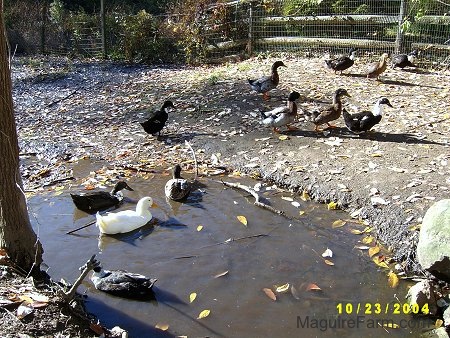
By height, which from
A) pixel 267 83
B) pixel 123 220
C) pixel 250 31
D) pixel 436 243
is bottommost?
pixel 123 220

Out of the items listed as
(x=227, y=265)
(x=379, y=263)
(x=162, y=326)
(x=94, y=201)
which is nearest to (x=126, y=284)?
(x=162, y=326)

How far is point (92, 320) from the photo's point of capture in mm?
4355

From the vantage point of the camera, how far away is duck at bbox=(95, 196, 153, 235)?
610 cm

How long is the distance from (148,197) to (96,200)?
2.75 ft

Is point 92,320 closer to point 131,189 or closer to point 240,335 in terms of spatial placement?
point 240,335

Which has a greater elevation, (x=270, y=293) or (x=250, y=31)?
(x=250, y=31)

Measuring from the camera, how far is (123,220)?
20.3ft

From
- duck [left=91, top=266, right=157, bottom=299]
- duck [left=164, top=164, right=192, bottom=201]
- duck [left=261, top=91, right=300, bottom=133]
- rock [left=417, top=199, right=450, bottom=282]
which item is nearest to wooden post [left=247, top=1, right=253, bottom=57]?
duck [left=261, top=91, right=300, bottom=133]

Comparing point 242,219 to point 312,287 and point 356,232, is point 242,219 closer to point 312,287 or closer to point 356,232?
point 356,232

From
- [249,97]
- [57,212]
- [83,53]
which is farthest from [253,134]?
[83,53]

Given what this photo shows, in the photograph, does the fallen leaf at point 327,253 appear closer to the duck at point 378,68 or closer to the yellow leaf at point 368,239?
the yellow leaf at point 368,239

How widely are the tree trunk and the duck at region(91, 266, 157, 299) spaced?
2.22 ft

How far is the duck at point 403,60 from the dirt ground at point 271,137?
9.9 inches

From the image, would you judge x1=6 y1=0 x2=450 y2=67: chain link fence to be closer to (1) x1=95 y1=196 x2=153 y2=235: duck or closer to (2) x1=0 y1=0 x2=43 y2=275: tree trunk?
(1) x1=95 y1=196 x2=153 y2=235: duck
